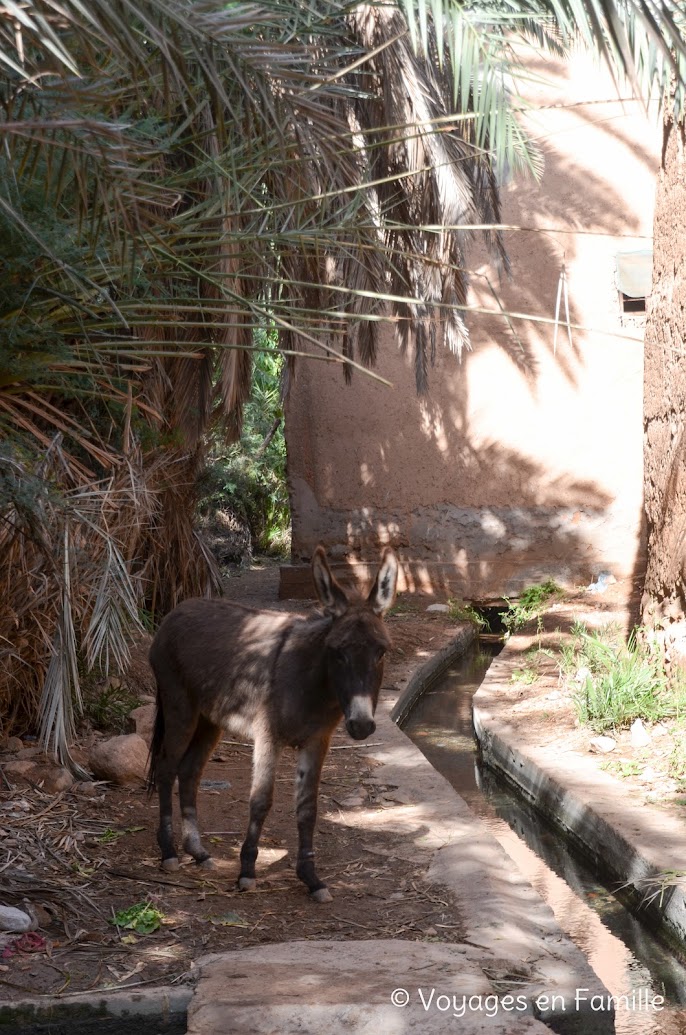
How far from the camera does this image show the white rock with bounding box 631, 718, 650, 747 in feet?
21.8

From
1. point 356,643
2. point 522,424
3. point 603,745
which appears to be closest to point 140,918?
point 356,643

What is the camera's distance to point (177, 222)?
500 centimetres

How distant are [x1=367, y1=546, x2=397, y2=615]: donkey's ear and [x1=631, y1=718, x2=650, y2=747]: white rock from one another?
2.73m

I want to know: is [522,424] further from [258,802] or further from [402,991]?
[402,991]

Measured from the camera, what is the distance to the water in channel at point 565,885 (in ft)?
14.3

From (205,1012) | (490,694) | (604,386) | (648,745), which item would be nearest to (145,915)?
(205,1012)

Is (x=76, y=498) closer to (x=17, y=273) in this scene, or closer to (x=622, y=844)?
(x=17, y=273)

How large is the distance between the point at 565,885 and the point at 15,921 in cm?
271

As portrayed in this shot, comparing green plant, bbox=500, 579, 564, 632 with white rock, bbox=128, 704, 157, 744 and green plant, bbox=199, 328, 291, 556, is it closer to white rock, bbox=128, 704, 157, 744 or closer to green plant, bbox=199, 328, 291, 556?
white rock, bbox=128, 704, 157, 744

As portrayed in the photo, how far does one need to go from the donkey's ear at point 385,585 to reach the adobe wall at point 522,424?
26.7ft

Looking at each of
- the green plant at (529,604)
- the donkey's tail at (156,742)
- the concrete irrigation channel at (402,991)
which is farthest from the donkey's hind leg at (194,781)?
the green plant at (529,604)

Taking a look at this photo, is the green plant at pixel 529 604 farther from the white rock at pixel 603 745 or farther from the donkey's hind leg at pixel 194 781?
the donkey's hind leg at pixel 194 781

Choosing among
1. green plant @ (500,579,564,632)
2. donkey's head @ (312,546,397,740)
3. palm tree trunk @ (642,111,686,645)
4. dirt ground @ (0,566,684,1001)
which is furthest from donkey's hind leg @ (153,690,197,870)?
green plant @ (500,579,564,632)

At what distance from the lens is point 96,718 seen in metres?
6.91
